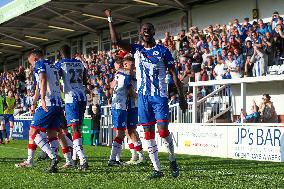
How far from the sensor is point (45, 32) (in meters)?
37.6

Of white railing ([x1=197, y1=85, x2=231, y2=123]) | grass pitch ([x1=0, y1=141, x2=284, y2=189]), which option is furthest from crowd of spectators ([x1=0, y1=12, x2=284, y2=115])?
grass pitch ([x1=0, y1=141, x2=284, y2=189])

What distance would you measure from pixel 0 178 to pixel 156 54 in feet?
10.9

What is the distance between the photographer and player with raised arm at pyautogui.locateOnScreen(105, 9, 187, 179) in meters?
8.53

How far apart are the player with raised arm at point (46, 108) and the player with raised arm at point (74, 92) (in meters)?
0.20

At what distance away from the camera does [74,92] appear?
10258 mm

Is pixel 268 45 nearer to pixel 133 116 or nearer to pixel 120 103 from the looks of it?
pixel 133 116

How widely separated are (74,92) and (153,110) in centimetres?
220

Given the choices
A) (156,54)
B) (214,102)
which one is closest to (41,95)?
(156,54)

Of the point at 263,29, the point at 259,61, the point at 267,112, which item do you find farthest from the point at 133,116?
the point at 263,29

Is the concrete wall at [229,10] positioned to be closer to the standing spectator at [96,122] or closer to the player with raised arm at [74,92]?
the standing spectator at [96,122]

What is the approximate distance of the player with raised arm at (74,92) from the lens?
33.3 feet

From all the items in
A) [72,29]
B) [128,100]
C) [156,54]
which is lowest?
[128,100]

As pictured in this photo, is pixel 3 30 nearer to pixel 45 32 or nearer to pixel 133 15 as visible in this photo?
pixel 45 32

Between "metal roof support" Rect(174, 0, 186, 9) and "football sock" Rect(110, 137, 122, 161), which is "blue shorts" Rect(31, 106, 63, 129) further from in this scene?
"metal roof support" Rect(174, 0, 186, 9)
